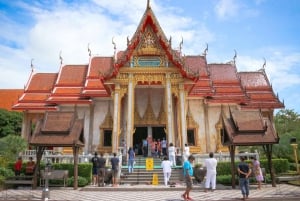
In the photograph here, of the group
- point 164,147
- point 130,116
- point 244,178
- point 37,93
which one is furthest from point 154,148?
point 37,93

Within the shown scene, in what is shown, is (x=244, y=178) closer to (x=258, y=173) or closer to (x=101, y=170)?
(x=258, y=173)

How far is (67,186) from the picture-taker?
1086 centimetres

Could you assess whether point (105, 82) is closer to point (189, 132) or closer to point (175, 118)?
point (175, 118)

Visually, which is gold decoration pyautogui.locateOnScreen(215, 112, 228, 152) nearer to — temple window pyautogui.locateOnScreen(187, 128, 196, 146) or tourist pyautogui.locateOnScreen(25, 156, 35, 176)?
temple window pyautogui.locateOnScreen(187, 128, 196, 146)

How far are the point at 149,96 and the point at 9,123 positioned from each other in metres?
14.7

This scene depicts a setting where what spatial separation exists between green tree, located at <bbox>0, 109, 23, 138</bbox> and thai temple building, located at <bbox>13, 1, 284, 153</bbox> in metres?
6.73

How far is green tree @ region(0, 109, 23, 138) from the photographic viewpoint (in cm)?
2531

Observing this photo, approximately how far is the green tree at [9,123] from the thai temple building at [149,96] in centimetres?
673

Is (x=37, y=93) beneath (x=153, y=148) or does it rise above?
above

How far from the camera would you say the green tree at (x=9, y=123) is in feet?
83.0

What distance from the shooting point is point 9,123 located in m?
25.9

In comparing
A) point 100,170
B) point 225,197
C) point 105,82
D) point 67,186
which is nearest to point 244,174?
point 225,197

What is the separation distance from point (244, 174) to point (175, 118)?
936cm

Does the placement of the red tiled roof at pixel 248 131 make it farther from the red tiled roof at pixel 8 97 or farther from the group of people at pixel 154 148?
the red tiled roof at pixel 8 97
